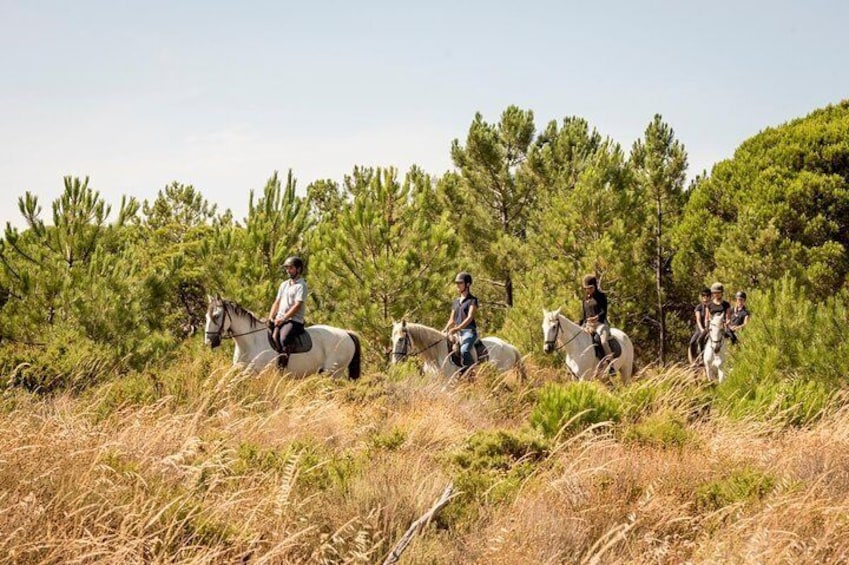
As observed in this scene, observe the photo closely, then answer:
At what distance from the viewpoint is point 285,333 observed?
440 inches

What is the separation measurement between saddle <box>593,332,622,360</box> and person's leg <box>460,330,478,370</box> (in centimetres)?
235

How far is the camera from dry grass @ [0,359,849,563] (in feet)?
12.5

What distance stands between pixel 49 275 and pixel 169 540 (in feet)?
38.9

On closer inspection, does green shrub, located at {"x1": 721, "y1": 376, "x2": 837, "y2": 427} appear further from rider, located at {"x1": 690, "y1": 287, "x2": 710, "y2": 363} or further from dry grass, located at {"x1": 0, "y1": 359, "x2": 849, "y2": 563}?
rider, located at {"x1": 690, "y1": 287, "x2": 710, "y2": 363}

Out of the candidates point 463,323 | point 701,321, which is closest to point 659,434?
point 463,323

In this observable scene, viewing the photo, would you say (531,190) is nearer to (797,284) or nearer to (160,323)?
(797,284)

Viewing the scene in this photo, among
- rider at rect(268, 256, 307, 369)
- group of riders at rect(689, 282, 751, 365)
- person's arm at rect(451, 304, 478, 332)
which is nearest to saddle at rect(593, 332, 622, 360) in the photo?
group of riders at rect(689, 282, 751, 365)

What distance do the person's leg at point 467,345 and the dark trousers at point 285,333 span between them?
244cm

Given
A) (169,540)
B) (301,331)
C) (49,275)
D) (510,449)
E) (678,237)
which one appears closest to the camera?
(169,540)

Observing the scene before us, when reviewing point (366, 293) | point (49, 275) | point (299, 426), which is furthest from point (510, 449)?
point (49, 275)

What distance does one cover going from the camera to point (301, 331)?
11.5 meters

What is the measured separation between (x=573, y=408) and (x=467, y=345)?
13.7 ft

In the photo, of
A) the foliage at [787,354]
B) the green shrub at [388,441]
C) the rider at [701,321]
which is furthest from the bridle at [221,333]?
the rider at [701,321]

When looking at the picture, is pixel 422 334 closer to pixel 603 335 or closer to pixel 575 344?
pixel 575 344
